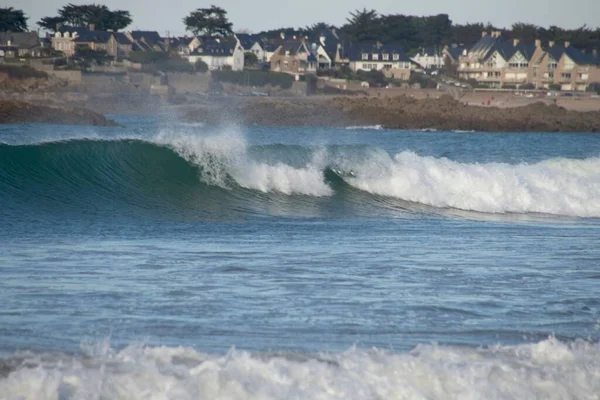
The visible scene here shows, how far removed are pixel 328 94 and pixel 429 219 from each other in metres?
60.6

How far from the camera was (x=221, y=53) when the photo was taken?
80812 mm

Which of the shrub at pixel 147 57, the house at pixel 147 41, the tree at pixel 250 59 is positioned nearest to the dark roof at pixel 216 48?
the tree at pixel 250 59

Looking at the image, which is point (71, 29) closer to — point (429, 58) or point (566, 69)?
point (429, 58)

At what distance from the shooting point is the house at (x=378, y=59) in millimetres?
93250

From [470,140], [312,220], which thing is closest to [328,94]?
[470,140]

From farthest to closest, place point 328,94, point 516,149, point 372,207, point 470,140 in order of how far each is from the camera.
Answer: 1. point 328,94
2. point 470,140
3. point 516,149
4. point 372,207

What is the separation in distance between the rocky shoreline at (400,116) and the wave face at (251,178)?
97.5ft

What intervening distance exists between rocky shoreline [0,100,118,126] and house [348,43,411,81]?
182ft

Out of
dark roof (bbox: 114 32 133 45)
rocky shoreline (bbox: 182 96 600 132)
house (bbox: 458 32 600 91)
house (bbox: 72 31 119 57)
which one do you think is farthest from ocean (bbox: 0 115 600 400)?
house (bbox: 458 32 600 91)

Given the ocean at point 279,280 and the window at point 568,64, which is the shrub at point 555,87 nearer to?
the window at point 568,64

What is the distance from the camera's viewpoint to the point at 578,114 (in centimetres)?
5931

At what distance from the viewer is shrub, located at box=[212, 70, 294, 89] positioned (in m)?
68.4

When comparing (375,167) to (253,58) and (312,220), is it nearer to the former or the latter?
(312,220)

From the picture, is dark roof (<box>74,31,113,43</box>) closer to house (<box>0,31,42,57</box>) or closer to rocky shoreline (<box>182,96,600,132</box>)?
house (<box>0,31,42,57</box>)
